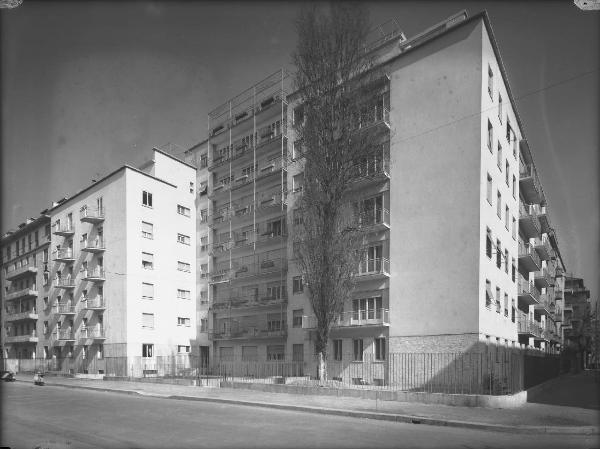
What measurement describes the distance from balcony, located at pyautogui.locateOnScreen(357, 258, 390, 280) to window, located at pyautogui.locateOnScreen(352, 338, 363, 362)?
364 centimetres

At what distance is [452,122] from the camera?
25.8 meters

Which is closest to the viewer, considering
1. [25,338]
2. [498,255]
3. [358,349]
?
[498,255]

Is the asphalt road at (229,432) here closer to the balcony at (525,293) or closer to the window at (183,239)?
the balcony at (525,293)

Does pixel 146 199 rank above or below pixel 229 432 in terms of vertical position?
above

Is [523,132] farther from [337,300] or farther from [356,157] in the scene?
[337,300]

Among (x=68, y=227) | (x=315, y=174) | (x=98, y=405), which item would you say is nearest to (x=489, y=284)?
(x=315, y=174)

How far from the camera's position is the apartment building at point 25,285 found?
174 ft

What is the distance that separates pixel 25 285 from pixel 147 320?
24.2 meters

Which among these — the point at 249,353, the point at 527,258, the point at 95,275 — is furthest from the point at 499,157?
the point at 95,275

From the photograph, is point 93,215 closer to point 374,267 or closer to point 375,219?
point 375,219

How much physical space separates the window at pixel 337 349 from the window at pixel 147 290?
18803 millimetres

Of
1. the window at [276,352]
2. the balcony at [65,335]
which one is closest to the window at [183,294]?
the balcony at [65,335]

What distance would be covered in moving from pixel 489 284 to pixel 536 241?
67.1 ft

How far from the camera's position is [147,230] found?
140ft
